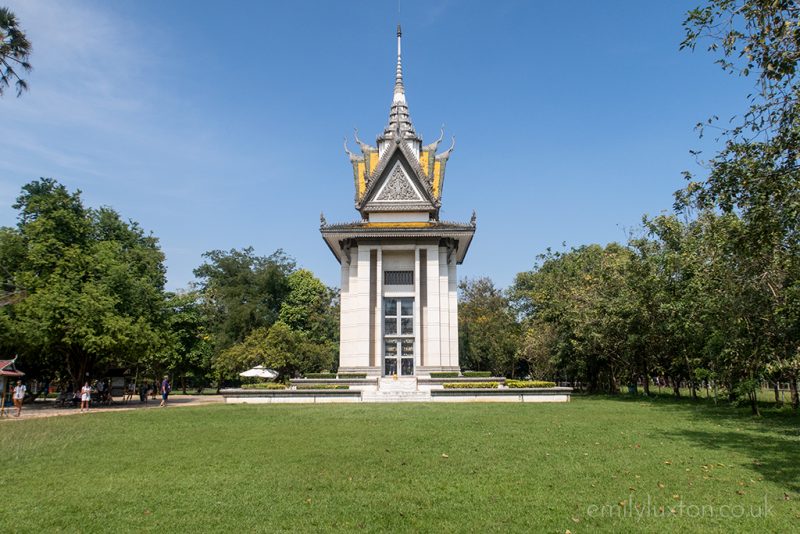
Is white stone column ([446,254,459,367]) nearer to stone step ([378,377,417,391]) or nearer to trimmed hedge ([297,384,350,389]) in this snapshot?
stone step ([378,377,417,391])

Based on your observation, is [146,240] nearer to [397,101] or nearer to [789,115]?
[397,101]

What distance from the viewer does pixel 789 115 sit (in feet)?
32.8

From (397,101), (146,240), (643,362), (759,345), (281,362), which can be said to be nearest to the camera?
(759,345)

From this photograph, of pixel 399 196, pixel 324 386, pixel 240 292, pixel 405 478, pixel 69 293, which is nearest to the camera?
pixel 405 478

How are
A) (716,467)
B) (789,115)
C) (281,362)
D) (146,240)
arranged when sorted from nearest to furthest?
(716,467) < (789,115) < (146,240) < (281,362)

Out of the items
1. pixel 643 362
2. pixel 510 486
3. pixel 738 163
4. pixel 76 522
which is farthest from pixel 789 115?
pixel 643 362

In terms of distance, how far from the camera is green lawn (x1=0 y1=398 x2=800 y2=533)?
21.1 ft

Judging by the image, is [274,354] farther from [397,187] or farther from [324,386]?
[397,187]

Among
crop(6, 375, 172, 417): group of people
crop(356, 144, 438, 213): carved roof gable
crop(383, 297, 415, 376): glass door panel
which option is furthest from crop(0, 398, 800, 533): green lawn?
crop(356, 144, 438, 213): carved roof gable

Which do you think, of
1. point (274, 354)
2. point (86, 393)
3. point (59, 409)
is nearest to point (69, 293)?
point (86, 393)

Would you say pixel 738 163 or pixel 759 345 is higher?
pixel 738 163

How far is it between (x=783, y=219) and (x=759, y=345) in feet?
33.1

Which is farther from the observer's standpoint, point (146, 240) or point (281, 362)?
point (281, 362)

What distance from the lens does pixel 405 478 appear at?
8352 mm
